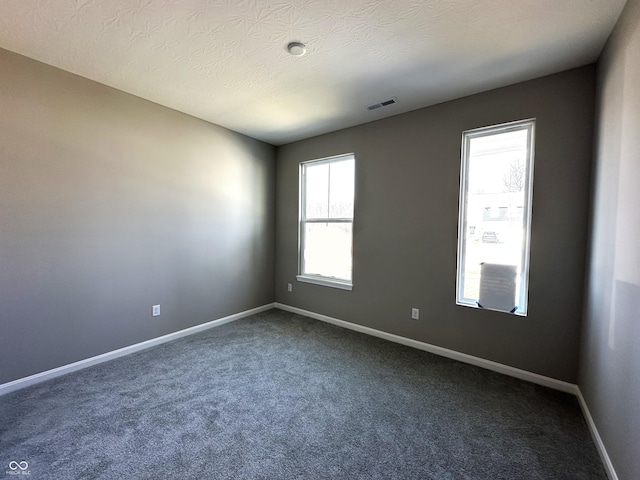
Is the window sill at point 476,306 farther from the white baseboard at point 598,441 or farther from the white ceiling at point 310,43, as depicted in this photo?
the white ceiling at point 310,43

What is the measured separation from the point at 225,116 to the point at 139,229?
1689mm

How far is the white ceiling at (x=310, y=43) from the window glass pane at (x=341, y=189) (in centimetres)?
103

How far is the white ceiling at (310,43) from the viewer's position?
1.62 meters

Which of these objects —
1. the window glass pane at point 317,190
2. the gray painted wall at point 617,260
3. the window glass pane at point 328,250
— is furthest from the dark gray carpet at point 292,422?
the window glass pane at point 317,190

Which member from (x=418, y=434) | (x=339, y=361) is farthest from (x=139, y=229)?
(x=418, y=434)

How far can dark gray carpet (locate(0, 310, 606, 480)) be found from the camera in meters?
1.47

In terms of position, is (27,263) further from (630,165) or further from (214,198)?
(630,165)

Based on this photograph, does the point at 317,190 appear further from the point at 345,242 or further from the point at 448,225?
the point at 448,225

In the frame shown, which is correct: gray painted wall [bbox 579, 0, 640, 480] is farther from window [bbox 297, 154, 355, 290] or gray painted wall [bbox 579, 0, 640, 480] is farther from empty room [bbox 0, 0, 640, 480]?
window [bbox 297, 154, 355, 290]

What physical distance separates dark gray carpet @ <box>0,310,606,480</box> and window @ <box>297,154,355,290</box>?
139 centimetres

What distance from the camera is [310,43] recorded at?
75.4 inches

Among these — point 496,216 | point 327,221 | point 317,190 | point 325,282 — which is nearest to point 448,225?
point 496,216

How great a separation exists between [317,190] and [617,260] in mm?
3218

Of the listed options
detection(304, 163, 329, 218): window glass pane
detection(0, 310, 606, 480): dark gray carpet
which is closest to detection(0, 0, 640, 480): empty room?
detection(0, 310, 606, 480): dark gray carpet
